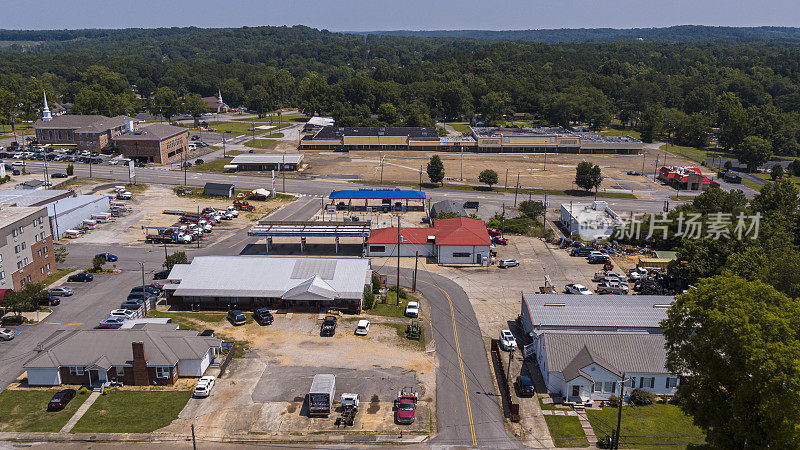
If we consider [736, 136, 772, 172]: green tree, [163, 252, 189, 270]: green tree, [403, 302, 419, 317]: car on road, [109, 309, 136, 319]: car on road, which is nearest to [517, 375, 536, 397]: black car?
[403, 302, 419, 317]: car on road

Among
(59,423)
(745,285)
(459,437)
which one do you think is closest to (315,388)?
(459,437)

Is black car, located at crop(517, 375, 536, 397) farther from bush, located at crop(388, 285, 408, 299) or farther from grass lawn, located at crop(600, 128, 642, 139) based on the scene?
grass lawn, located at crop(600, 128, 642, 139)

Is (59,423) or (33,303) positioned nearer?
(59,423)

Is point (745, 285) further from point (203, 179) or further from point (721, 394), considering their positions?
point (203, 179)

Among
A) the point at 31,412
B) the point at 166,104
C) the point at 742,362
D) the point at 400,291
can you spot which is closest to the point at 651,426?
the point at 742,362

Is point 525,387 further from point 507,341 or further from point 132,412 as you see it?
point 132,412

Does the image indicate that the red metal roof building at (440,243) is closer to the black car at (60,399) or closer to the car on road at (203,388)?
the car on road at (203,388)
